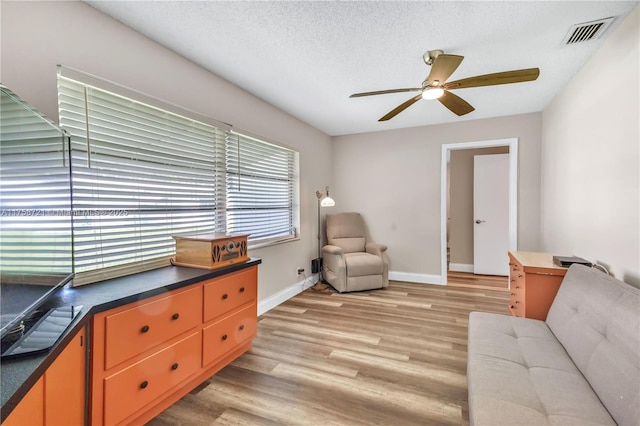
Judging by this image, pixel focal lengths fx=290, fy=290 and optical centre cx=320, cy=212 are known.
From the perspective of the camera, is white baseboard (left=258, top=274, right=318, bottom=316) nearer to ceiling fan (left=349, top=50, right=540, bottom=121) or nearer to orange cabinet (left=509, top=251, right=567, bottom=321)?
orange cabinet (left=509, top=251, right=567, bottom=321)

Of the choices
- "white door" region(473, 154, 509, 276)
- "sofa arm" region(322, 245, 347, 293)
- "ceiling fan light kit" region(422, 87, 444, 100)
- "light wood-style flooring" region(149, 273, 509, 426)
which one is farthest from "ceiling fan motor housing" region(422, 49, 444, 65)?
"white door" region(473, 154, 509, 276)

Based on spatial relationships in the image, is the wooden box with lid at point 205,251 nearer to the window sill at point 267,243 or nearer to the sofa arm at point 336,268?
the window sill at point 267,243

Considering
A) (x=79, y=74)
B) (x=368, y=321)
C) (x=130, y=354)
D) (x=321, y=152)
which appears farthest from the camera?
(x=321, y=152)

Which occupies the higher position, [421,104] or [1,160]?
[421,104]

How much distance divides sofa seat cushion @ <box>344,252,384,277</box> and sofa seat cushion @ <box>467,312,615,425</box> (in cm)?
216

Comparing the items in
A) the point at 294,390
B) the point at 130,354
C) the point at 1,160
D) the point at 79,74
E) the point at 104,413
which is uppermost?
the point at 79,74

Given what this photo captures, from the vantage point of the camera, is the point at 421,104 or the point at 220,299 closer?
the point at 220,299

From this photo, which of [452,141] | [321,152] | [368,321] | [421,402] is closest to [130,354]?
[421,402]

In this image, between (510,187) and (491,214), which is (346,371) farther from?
(491,214)

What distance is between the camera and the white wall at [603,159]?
1.83 m

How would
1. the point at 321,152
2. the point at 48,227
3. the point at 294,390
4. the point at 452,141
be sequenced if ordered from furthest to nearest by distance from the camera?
the point at 321,152 → the point at 452,141 → the point at 294,390 → the point at 48,227

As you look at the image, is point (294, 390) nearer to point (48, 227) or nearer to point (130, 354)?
point (130, 354)

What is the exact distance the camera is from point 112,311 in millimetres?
1417

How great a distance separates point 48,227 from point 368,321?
8.92ft
